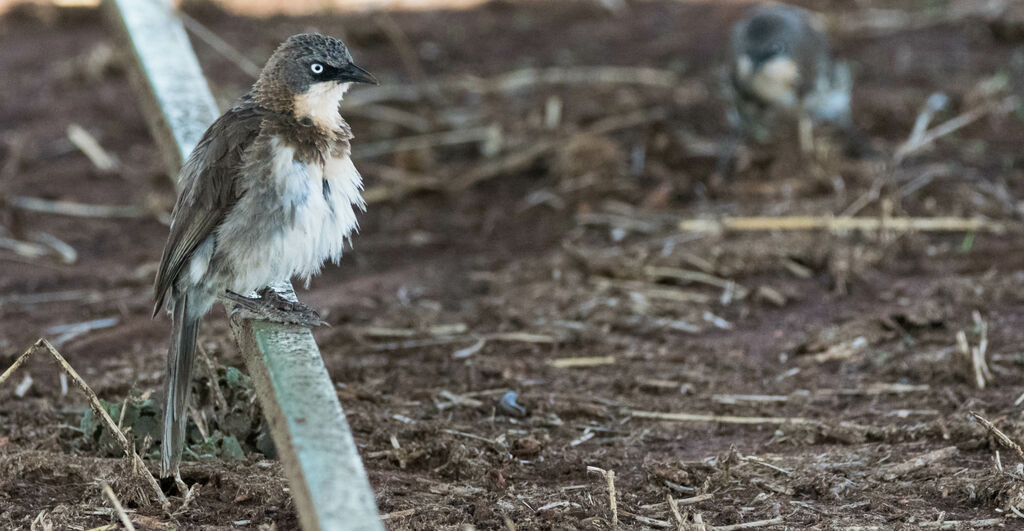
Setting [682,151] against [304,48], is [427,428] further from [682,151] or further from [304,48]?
[682,151]

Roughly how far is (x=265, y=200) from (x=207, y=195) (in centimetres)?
22

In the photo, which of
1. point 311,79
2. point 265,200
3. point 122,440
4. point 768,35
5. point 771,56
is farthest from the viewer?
point 768,35

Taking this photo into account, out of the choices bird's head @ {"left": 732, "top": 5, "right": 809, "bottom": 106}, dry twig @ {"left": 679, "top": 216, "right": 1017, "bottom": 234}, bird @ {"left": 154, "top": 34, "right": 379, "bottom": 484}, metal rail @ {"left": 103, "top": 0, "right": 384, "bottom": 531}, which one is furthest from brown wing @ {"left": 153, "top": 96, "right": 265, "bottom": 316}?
bird's head @ {"left": 732, "top": 5, "right": 809, "bottom": 106}

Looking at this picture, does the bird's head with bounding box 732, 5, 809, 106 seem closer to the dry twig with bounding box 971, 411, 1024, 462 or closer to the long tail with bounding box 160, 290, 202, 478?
the dry twig with bounding box 971, 411, 1024, 462

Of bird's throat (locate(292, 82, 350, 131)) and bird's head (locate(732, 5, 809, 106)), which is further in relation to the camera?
bird's head (locate(732, 5, 809, 106))

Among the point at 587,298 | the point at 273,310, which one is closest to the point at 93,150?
the point at 587,298

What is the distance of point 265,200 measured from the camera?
3.65m

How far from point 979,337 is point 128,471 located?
3.36 m

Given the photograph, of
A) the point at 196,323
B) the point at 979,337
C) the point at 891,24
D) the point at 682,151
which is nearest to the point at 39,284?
the point at 196,323

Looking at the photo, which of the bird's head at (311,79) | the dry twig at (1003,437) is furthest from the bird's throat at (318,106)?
the dry twig at (1003,437)

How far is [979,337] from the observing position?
4.63 m

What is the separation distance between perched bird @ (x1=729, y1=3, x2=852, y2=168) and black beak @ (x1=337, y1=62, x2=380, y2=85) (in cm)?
417

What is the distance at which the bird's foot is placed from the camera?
11.3ft

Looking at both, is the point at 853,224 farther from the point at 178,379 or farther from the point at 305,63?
the point at 178,379
